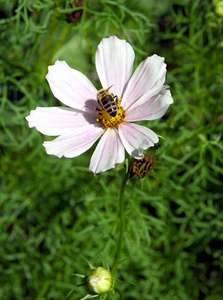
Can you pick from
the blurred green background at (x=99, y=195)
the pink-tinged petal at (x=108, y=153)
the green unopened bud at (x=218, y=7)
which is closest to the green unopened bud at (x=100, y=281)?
the pink-tinged petal at (x=108, y=153)

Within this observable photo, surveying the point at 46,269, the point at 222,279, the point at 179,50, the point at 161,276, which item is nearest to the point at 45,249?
the point at 46,269

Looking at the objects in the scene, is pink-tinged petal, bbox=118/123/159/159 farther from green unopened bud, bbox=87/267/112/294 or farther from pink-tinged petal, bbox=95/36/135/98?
green unopened bud, bbox=87/267/112/294

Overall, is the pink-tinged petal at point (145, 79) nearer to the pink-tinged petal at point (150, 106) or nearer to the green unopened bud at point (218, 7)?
the pink-tinged petal at point (150, 106)

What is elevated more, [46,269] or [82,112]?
[82,112]

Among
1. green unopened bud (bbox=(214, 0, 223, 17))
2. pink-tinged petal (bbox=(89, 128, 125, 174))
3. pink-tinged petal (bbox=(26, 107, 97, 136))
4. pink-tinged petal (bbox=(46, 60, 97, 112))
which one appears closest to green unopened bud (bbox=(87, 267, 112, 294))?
pink-tinged petal (bbox=(89, 128, 125, 174))

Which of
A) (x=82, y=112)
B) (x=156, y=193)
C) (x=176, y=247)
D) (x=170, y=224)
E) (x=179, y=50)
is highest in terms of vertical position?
(x=82, y=112)

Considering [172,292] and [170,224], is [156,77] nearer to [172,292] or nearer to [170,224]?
[170,224]
